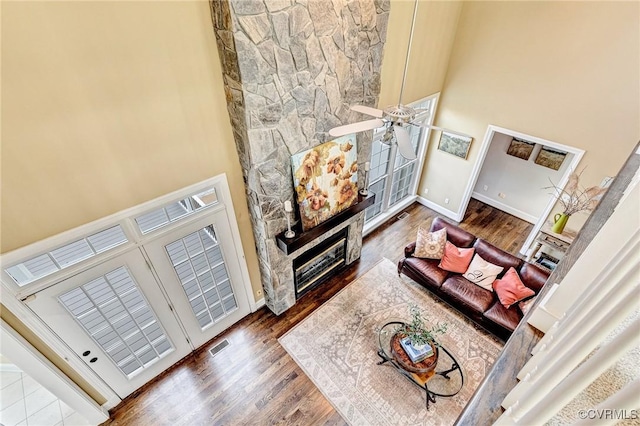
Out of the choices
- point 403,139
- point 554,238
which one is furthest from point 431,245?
point 403,139

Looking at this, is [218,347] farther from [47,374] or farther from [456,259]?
[456,259]

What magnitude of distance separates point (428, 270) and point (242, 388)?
3.41 metres

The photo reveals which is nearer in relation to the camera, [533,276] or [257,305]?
[533,276]

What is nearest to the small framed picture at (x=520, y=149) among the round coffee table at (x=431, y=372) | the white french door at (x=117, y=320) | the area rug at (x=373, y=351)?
the area rug at (x=373, y=351)

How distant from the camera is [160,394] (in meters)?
4.05

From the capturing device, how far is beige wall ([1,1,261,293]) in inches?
85.2

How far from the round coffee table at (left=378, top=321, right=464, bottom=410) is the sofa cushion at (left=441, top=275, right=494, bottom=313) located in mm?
819

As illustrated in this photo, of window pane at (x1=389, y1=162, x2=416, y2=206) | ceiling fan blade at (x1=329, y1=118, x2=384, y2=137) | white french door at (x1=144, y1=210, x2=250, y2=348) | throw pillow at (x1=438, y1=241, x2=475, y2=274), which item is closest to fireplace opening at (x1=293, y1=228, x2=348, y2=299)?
white french door at (x1=144, y1=210, x2=250, y2=348)

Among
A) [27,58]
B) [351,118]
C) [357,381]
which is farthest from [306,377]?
[27,58]

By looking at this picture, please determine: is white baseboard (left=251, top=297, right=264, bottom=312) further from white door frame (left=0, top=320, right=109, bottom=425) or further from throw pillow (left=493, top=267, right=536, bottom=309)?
throw pillow (left=493, top=267, right=536, bottom=309)

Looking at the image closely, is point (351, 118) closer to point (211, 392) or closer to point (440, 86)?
point (440, 86)

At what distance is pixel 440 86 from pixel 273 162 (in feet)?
13.9

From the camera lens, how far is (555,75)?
470cm

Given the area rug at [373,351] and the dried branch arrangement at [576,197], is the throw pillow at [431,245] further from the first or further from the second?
the dried branch arrangement at [576,197]
